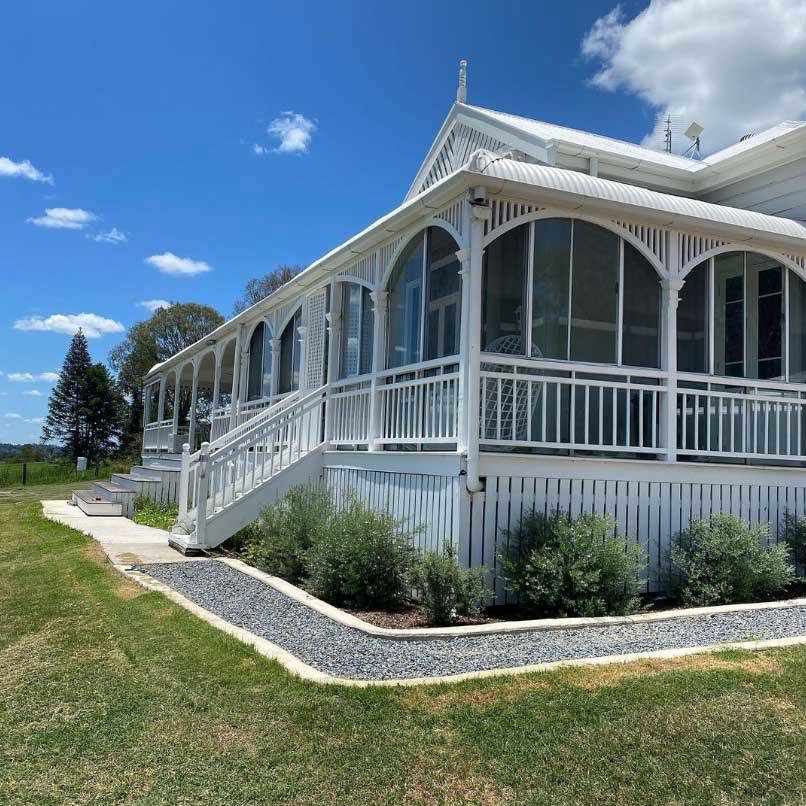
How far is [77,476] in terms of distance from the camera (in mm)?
32656

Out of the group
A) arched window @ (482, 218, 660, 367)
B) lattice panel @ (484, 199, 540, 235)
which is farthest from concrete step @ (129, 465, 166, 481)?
lattice panel @ (484, 199, 540, 235)

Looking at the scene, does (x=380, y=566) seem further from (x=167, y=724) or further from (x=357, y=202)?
(x=357, y=202)

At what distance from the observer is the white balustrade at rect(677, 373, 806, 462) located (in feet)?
28.5

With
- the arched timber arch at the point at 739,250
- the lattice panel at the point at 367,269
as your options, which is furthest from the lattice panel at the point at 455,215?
the arched timber arch at the point at 739,250

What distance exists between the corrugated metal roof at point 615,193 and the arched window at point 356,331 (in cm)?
332

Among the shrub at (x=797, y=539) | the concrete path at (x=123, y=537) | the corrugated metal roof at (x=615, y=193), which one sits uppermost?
the corrugated metal roof at (x=615, y=193)

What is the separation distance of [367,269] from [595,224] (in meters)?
3.22

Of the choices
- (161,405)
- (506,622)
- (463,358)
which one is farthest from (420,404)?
(161,405)

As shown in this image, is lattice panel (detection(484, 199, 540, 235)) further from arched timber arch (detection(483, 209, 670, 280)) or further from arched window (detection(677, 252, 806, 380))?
arched window (detection(677, 252, 806, 380))

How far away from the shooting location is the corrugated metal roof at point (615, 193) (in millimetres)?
7301

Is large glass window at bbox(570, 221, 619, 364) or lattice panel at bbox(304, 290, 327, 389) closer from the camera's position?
large glass window at bbox(570, 221, 619, 364)

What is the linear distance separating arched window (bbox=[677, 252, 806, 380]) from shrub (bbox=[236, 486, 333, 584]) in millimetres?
4707

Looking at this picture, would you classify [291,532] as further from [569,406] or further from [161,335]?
[161,335]

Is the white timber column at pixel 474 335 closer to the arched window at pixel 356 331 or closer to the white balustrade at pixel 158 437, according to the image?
the arched window at pixel 356 331
